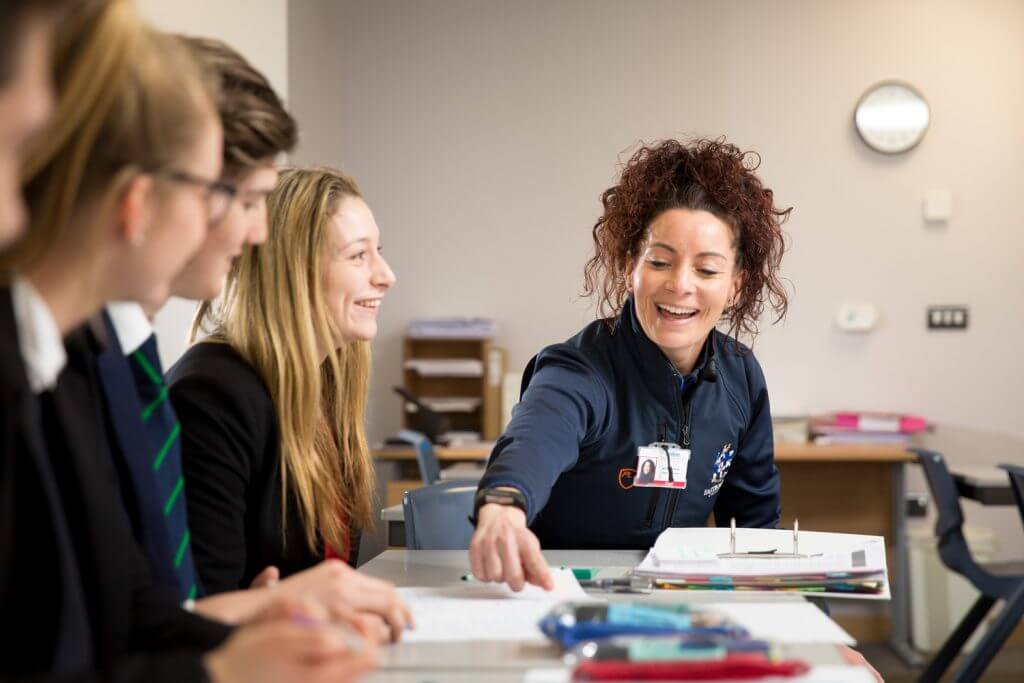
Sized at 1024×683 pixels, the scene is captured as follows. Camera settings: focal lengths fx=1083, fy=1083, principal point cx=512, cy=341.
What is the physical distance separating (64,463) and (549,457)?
2.75ft

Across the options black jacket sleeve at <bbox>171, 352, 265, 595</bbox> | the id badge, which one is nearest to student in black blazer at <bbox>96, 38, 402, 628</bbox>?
black jacket sleeve at <bbox>171, 352, 265, 595</bbox>

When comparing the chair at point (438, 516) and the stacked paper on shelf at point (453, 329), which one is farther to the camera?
the stacked paper on shelf at point (453, 329)

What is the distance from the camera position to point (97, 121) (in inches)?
34.7

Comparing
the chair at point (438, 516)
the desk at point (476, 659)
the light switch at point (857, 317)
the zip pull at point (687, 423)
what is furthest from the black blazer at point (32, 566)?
the light switch at point (857, 317)

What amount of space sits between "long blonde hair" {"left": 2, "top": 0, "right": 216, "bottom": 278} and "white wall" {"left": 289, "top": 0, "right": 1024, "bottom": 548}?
13.4 feet

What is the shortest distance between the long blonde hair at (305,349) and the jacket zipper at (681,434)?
537mm

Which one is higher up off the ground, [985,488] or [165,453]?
[165,453]

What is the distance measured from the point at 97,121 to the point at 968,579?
135 inches

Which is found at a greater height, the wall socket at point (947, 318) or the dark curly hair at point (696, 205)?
the dark curly hair at point (696, 205)

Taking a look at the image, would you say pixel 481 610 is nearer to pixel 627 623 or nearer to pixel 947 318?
pixel 627 623

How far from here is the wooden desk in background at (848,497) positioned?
4.64m

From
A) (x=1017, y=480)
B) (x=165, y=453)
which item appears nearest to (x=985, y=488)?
(x=1017, y=480)

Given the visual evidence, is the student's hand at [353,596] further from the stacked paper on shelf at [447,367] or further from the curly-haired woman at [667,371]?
the stacked paper on shelf at [447,367]

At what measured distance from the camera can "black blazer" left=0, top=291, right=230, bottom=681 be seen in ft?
2.74
